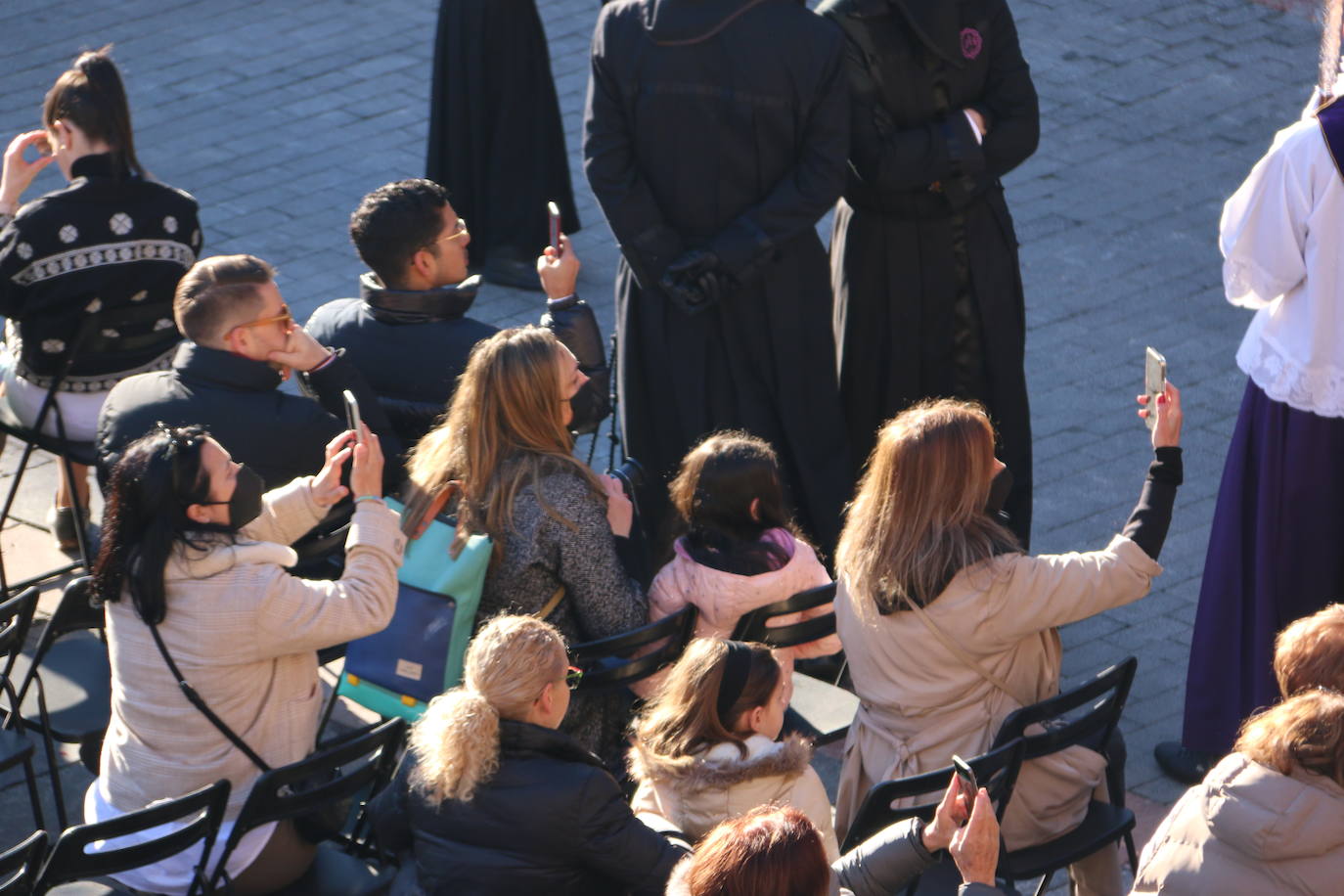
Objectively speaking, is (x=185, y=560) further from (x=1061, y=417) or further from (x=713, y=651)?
(x=1061, y=417)

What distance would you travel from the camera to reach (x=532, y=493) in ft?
13.9

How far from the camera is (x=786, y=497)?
5457mm

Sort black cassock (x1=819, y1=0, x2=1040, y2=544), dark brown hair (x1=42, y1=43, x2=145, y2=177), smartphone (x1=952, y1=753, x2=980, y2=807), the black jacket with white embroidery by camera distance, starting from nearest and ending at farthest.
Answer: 1. smartphone (x1=952, y1=753, x2=980, y2=807)
2. black cassock (x1=819, y1=0, x2=1040, y2=544)
3. the black jacket with white embroidery
4. dark brown hair (x1=42, y1=43, x2=145, y2=177)

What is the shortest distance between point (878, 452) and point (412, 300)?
1.52 meters

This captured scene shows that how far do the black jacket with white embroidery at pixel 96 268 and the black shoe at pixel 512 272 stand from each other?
2.51m

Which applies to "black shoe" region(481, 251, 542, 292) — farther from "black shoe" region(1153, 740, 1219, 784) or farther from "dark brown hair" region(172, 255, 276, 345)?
"black shoe" region(1153, 740, 1219, 784)

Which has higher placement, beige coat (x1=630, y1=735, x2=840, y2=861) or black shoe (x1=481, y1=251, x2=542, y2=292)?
beige coat (x1=630, y1=735, x2=840, y2=861)

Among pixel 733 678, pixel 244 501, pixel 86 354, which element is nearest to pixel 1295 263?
pixel 733 678

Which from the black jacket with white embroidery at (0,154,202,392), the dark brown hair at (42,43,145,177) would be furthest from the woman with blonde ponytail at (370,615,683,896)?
the dark brown hair at (42,43,145,177)

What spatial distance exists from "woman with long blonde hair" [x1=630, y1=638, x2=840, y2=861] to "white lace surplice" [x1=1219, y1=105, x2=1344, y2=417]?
1.62 metres

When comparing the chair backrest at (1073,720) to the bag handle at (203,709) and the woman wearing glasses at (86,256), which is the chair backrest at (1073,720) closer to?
the bag handle at (203,709)

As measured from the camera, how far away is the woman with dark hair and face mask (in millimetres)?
3695

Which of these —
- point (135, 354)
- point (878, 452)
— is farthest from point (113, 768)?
point (135, 354)

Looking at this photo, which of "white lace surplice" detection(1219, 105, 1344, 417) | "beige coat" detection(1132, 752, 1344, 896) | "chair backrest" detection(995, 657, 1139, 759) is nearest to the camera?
"beige coat" detection(1132, 752, 1344, 896)
